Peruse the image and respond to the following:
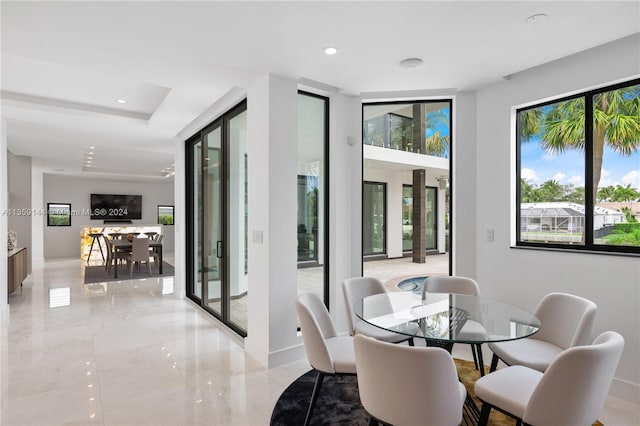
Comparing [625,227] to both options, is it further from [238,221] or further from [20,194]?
[20,194]

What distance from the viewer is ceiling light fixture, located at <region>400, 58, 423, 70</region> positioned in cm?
290

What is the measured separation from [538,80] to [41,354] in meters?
5.26

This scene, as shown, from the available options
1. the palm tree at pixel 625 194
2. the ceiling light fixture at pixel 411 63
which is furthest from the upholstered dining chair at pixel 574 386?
the ceiling light fixture at pixel 411 63

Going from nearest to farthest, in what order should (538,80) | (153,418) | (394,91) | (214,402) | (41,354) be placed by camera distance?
1. (153,418)
2. (214,402)
3. (538,80)
4. (41,354)
5. (394,91)

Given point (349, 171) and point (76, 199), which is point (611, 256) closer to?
point (349, 171)

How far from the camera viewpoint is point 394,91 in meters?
3.76

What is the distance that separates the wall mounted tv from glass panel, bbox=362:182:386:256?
8.29 meters

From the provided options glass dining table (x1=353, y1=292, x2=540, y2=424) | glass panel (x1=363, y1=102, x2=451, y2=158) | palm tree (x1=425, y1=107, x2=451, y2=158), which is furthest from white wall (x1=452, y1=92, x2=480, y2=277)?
palm tree (x1=425, y1=107, x2=451, y2=158)

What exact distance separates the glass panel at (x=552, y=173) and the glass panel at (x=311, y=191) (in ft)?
6.39

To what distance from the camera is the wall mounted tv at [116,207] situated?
12.1 meters

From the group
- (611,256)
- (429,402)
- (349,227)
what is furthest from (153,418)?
(611,256)

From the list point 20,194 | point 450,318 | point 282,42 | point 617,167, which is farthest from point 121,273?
point 617,167

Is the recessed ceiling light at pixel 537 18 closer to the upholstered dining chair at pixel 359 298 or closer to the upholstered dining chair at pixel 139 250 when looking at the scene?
the upholstered dining chair at pixel 359 298

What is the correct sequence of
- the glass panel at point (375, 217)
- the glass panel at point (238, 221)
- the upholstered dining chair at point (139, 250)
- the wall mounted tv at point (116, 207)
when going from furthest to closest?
1. the wall mounted tv at point (116, 207)
2. the glass panel at point (375, 217)
3. the upholstered dining chair at point (139, 250)
4. the glass panel at point (238, 221)
